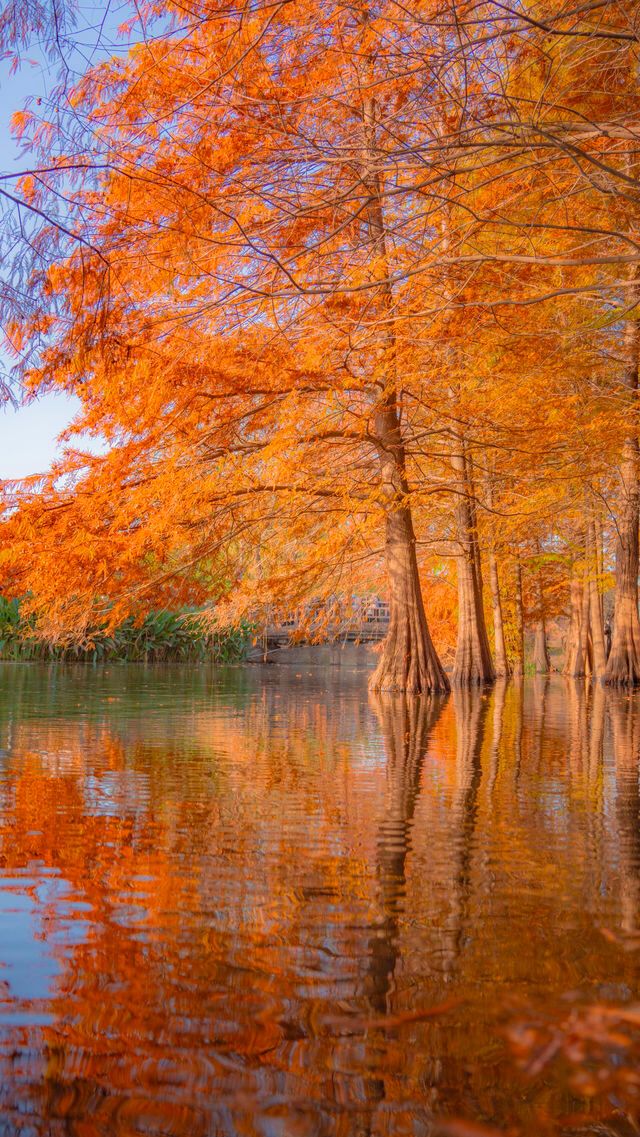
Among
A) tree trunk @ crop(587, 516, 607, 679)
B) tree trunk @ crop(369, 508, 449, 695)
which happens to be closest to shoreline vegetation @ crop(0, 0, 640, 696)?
tree trunk @ crop(369, 508, 449, 695)

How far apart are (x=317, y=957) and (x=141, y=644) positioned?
2657 cm

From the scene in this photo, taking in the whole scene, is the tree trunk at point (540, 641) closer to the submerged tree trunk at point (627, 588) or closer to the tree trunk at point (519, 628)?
the tree trunk at point (519, 628)

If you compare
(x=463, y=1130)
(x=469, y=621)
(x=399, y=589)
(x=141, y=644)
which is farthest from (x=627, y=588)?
(x=463, y=1130)

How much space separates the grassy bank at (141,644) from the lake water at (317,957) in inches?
757

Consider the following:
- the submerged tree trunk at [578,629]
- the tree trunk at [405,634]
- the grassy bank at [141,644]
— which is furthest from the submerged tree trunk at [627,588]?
the grassy bank at [141,644]

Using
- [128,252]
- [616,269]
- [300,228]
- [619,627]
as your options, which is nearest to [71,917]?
[128,252]

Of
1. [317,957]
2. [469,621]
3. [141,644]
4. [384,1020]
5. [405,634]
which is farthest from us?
[141,644]

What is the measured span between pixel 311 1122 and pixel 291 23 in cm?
643

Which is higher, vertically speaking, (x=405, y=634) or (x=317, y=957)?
(x=405, y=634)

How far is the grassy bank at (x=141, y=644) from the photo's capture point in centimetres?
2392

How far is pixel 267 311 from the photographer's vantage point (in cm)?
798

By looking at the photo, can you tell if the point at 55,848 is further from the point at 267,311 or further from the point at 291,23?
the point at 267,311

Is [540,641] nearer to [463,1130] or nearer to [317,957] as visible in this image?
[317,957]

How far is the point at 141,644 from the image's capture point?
91.0ft
